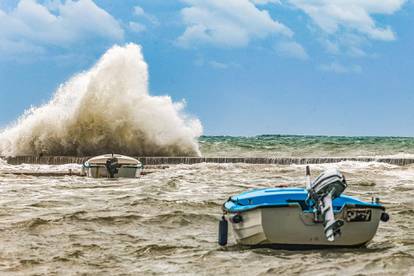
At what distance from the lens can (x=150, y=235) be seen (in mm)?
9305

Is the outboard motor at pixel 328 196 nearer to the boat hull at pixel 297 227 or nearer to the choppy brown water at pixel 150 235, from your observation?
the boat hull at pixel 297 227

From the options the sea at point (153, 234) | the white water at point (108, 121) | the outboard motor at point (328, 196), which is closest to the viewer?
the sea at point (153, 234)

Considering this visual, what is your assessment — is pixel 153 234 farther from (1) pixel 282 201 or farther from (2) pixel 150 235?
(1) pixel 282 201

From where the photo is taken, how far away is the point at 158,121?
34.9m

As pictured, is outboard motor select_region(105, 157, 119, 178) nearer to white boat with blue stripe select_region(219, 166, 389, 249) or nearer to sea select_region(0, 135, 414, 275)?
sea select_region(0, 135, 414, 275)

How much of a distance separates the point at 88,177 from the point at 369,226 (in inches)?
527

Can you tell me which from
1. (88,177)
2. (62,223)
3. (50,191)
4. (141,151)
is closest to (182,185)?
(50,191)

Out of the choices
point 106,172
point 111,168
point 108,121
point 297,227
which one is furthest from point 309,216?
point 108,121

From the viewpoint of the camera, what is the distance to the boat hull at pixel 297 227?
775 centimetres

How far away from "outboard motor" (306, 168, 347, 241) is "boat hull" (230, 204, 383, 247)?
181 millimetres

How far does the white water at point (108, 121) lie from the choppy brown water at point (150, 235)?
55.5 feet

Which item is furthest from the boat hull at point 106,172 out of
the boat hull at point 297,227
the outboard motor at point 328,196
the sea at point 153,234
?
the outboard motor at point 328,196

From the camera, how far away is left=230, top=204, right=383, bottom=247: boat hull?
7.75 m

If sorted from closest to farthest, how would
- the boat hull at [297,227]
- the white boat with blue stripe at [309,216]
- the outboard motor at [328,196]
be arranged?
the outboard motor at [328,196]
the white boat with blue stripe at [309,216]
the boat hull at [297,227]
